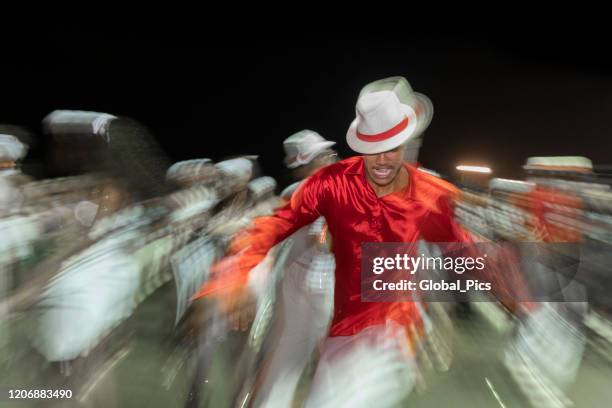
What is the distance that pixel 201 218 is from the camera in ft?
16.5

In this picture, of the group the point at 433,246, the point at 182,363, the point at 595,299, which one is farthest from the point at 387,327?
the point at 595,299

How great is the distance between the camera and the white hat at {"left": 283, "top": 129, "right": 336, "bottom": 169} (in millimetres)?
4598

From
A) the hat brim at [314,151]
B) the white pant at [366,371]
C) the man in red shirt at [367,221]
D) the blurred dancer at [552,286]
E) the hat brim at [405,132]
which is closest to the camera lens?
the white pant at [366,371]

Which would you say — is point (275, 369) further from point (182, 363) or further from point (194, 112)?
point (194, 112)

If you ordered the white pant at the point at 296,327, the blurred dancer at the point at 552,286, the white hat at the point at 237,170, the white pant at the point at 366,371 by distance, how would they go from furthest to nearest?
the white hat at the point at 237,170
the blurred dancer at the point at 552,286
the white pant at the point at 296,327
the white pant at the point at 366,371

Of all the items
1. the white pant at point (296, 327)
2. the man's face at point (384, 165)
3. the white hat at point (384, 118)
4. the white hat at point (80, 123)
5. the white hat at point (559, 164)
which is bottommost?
the white pant at point (296, 327)

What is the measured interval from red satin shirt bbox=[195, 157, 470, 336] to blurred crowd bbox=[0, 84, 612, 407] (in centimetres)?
10

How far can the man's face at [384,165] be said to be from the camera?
88.2 inches

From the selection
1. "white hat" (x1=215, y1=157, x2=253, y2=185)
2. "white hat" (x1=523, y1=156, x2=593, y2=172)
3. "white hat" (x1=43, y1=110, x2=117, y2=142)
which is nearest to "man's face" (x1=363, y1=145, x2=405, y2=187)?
"white hat" (x1=43, y1=110, x2=117, y2=142)

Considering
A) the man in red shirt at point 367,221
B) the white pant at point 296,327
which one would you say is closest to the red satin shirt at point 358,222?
the man in red shirt at point 367,221

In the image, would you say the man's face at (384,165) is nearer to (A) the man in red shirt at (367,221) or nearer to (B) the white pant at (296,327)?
(A) the man in red shirt at (367,221)

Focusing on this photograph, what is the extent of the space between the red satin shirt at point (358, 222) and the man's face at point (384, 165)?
6cm

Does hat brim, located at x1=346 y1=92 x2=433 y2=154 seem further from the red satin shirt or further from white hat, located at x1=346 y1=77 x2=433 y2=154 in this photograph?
the red satin shirt

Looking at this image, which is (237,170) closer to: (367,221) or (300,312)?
(300,312)
